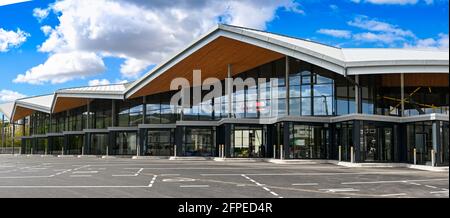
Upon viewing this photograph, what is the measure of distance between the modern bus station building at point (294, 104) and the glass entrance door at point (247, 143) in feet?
0.22

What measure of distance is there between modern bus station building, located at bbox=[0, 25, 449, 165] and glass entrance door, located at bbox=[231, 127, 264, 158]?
0.22 feet

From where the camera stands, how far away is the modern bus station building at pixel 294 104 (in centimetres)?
2452

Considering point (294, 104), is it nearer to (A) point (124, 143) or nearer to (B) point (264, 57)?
(B) point (264, 57)

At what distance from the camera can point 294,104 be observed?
30109 millimetres

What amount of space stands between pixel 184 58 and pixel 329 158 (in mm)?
11980

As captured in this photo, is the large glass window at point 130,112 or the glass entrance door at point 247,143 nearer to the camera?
the glass entrance door at point 247,143

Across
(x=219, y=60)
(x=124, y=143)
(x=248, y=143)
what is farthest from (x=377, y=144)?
(x=124, y=143)

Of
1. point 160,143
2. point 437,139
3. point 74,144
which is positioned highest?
point 437,139

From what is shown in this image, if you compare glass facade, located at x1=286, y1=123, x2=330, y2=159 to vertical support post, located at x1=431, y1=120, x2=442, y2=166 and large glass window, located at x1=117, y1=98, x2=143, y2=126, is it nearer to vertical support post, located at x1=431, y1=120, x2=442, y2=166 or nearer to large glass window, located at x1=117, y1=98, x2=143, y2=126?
vertical support post, located at x1=431, y1=120, x2=442, y2=166

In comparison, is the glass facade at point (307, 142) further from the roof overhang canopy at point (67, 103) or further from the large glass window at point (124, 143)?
the roof overhang canopy at point (67, 103)

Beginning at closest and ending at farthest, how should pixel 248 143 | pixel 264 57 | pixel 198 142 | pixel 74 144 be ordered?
1. pixel 248 143
2. pixel 264 57
3. pixel 198 142
4. pixel 74 144

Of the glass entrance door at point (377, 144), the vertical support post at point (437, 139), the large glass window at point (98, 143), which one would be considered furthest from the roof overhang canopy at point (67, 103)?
the vertical support post at point (437, 139)

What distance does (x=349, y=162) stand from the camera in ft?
81.7

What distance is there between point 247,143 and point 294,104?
406 centimetres
